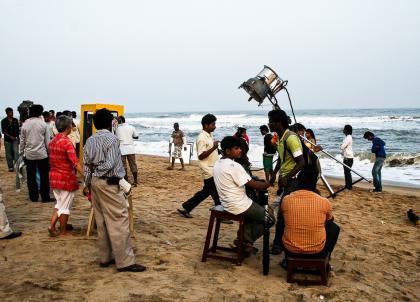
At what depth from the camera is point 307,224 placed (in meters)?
3.91

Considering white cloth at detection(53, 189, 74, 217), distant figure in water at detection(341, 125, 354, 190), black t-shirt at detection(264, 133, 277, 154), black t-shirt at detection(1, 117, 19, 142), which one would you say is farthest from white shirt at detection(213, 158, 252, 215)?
black t-shirt at detection(1, 117, 19, 142)

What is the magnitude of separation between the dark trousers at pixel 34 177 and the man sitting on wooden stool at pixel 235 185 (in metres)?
4.03

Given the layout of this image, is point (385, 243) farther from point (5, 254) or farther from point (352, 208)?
point (5, 254)

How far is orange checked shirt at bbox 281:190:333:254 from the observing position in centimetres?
390

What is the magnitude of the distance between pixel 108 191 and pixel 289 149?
2.14m

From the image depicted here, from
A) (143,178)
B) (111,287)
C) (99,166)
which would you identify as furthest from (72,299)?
(143,178)

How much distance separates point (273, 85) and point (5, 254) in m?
4.17

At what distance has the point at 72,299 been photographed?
11.5 feet

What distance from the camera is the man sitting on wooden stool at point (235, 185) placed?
4230 mm

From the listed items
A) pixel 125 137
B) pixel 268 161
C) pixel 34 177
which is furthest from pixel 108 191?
pixel 268 161

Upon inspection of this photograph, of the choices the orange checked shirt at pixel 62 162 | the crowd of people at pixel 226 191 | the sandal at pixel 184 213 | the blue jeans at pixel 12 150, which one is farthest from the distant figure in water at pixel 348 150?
the blue jeans at pixel 12 150

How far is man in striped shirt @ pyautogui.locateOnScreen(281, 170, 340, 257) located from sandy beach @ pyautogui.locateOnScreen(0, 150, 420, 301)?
40 centimetres

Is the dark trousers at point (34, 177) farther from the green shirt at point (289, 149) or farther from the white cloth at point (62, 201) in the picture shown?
the green shirt at point (289, 149)

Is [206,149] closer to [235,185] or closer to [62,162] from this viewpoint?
[235,185]
